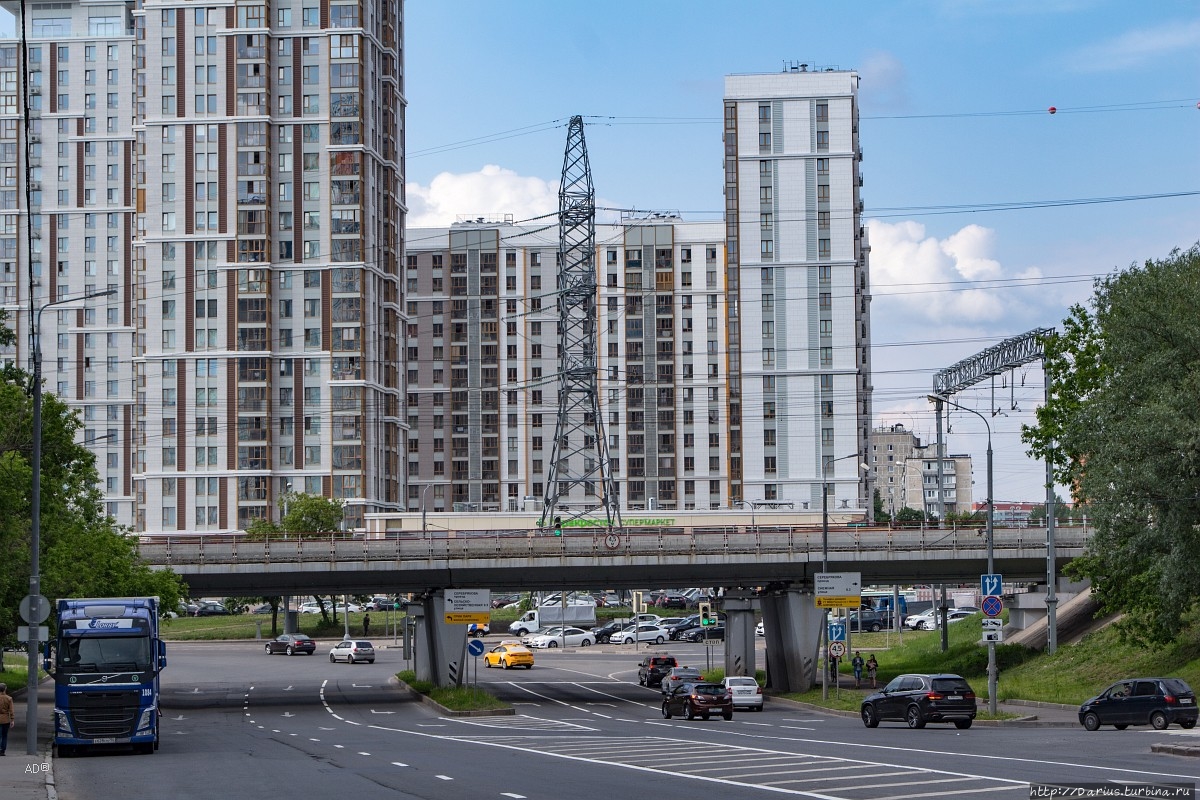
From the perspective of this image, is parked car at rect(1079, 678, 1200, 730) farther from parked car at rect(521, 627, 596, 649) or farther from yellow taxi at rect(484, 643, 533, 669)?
parked car at rect(521, 627, 596, 649)

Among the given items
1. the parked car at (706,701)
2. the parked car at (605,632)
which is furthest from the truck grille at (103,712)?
the parked car at (605,632)

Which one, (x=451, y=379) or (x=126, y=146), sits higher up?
(x=126, y=146)

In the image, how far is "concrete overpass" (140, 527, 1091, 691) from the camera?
60.8m

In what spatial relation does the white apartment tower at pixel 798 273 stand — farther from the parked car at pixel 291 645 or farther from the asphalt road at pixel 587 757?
the asphalt road at pixel 587 757

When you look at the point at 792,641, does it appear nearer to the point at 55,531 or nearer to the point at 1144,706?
the point at 1144,706

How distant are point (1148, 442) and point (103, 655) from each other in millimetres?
28968

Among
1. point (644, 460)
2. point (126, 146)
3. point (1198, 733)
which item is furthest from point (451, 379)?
point (1198, 733)

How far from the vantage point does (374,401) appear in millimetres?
122688

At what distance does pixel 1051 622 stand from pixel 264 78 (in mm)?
85394

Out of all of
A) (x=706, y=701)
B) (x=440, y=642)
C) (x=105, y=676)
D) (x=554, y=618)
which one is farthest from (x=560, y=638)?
(x=105, y=676)

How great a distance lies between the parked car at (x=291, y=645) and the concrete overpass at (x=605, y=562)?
3455 centimetres

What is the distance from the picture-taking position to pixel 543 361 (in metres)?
157

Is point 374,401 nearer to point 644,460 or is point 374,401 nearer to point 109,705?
point 644,460

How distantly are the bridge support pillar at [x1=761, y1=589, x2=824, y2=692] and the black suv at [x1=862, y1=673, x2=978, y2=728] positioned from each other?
801 inches
